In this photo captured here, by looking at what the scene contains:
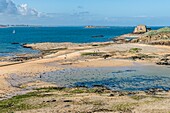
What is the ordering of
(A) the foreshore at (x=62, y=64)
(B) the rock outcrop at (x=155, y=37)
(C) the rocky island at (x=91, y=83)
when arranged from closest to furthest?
(C) the rocky island at (x=91, y=83), (A) the foreshore at (x=62, y=64), (B) the rock outcrop at (x=155, y=37)

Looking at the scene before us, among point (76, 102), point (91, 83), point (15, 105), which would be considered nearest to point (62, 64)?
point (91, 83)

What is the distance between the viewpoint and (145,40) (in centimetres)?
9569

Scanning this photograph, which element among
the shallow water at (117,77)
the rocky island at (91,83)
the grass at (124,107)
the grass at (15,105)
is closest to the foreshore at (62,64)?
the rocky island at (91,83)

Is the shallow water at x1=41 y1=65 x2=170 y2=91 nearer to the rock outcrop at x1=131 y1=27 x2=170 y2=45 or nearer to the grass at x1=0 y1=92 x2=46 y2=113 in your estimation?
the grass at x1=0 y1=92 x2=46 y2=113

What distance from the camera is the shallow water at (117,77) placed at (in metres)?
37.5

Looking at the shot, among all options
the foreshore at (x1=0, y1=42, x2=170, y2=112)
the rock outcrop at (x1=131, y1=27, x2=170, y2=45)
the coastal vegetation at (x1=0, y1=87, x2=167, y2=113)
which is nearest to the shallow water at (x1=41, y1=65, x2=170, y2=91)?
the foreshore at (x1=0, y1=42, x2=170, y2=112)

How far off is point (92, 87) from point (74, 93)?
17.6ft

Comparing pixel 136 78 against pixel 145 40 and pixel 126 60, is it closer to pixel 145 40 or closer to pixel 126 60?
pixel 126 60

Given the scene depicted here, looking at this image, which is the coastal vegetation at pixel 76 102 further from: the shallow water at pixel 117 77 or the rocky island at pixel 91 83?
the shallow water at pixel 117 77

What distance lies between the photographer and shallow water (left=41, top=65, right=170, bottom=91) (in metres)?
37.5

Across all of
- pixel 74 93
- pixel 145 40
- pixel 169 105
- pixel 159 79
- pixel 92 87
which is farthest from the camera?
pixel 145 40

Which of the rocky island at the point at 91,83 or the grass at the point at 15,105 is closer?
the grass at the point at 15,105

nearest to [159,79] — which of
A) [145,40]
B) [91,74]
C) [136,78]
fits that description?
[136,78]

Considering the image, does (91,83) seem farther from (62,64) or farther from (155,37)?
(155,37)
